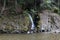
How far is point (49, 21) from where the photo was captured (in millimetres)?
20484

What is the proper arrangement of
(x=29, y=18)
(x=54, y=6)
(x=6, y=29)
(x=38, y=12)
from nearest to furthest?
(x=6, y=29) < (x=29, y=18) < (x=38, y=12) < (x=54, y=6)

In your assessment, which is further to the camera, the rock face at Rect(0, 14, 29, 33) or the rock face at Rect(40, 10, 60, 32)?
the rock face at Rect(40, 10, 60, 32)

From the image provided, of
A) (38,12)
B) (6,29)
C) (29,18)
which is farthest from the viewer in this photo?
(38,12)

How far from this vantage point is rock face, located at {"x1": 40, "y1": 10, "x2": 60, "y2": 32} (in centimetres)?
1942

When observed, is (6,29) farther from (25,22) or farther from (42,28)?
(42,28)

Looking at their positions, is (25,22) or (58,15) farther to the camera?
(58,15)

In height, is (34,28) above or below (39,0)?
below

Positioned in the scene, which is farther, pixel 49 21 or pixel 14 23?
pixel 49 21

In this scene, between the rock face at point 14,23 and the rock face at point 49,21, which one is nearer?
the rock face at point 14,23

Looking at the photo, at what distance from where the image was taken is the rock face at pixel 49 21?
19.4 meters

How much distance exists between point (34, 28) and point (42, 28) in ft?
2.56

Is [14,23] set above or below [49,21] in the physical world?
above

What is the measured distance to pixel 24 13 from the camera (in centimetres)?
2083

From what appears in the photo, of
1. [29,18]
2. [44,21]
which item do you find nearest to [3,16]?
[29,18]
